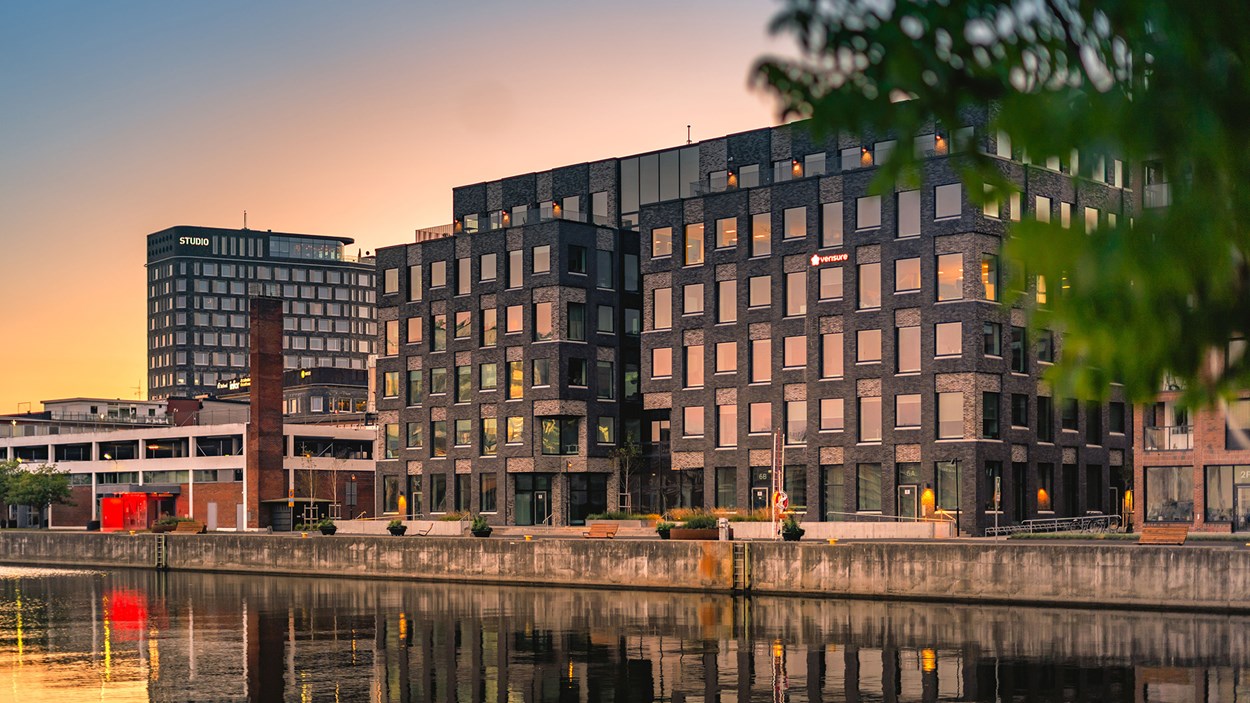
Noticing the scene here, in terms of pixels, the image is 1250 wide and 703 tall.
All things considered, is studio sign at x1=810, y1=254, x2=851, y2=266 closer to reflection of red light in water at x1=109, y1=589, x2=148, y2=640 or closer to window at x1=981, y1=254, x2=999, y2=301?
window at x1=981, y1=254, x2=999, y2=301

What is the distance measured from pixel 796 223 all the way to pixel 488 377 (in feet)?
95.2

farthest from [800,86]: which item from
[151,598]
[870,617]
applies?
[151,598]

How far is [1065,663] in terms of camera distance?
42.5m

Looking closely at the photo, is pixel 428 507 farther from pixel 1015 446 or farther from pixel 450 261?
pixel 1015 446

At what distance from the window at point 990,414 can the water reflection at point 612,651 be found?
26794 mm

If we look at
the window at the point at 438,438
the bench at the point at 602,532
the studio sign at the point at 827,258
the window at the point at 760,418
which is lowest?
the bench at the point at 602,532

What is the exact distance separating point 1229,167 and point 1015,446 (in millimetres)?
85908

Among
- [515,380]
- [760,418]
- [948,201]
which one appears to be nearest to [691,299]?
[760,418]

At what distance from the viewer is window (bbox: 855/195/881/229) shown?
301 ft

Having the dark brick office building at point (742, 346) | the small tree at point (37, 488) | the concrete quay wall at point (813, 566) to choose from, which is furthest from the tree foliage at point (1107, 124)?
the small tree at point (37, 488)

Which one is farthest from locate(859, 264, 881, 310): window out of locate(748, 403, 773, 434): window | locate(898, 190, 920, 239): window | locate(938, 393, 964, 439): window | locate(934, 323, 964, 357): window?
locate(748, 403, 773, 434): window

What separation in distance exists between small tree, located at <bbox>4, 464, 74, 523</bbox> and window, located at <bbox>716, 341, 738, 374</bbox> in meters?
78.4

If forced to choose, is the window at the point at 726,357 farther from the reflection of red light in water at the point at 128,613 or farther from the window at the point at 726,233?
the reflection of red light in water at the point at 128,613

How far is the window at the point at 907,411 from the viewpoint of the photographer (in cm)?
9056
